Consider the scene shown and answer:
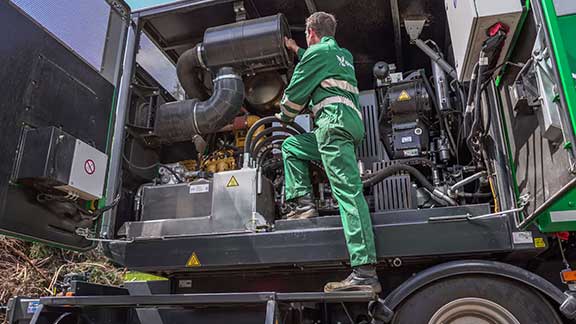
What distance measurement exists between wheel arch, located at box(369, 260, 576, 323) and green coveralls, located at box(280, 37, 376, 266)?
0.23 metres

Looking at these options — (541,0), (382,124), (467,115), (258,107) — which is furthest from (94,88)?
(541,0)

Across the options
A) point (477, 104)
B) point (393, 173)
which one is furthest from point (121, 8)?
point (477, 104)

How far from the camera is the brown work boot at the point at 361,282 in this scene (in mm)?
2047

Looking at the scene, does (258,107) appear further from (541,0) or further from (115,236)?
(541,0)

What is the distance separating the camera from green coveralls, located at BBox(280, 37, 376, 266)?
7.23 ft

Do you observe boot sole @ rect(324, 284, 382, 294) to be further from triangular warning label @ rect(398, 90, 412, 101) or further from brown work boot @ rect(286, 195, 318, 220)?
triangular warning label @ rect(398, 90, 412, 101)

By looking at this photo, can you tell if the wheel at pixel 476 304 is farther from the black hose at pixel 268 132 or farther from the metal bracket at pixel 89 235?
the metal bracket at pixel 89 235

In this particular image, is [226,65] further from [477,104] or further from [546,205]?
[546,205]

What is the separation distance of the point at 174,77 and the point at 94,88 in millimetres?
1141

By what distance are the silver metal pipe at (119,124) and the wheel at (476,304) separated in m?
1.91

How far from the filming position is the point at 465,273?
214 centimetres

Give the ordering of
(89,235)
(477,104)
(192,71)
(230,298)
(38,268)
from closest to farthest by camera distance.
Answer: (230,298)
(477,104)
(89,235)
(192,71)
(38,268)

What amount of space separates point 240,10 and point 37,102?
1578 millimetres

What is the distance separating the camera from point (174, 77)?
3842 mm
